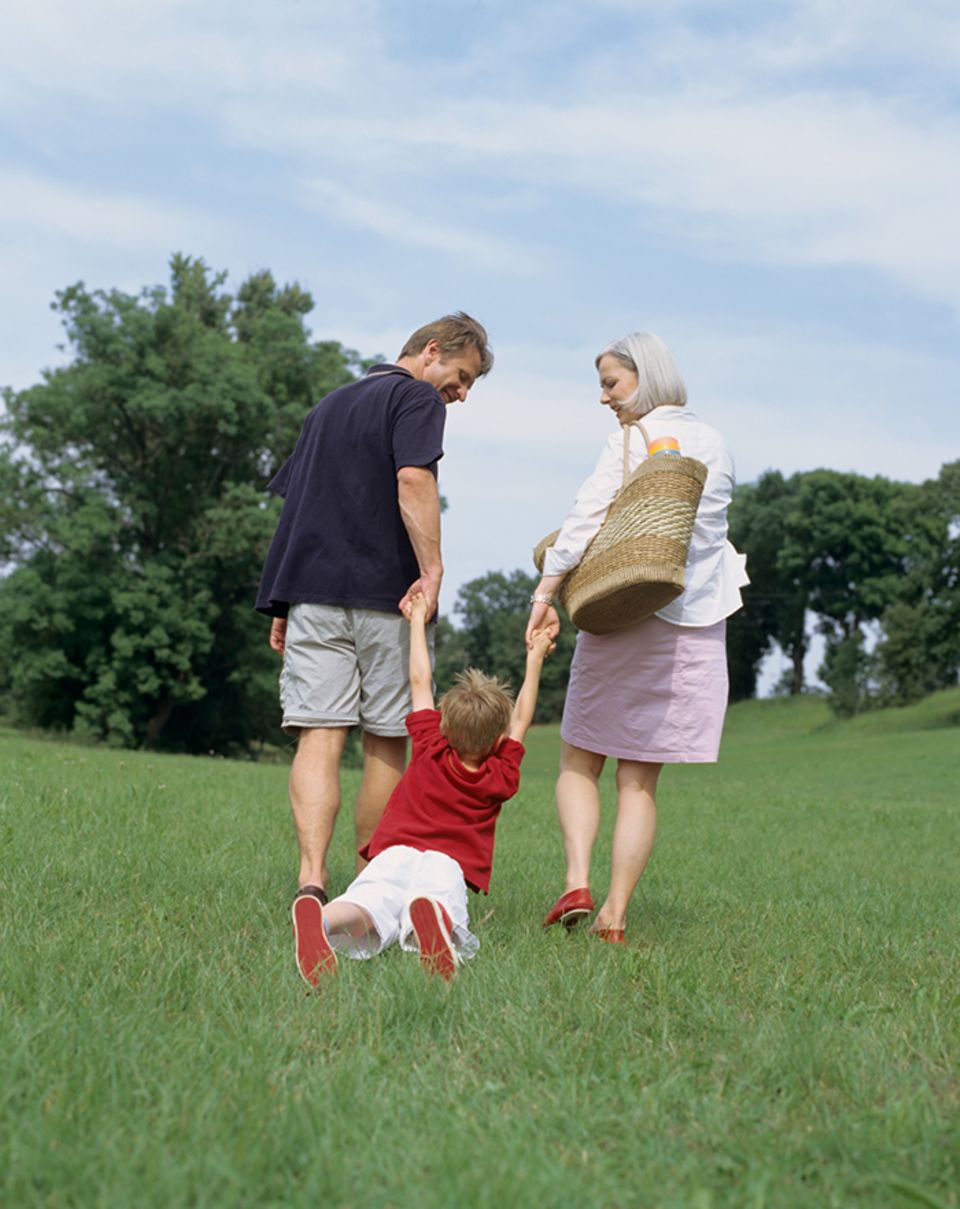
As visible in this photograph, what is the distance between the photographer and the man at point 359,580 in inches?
202

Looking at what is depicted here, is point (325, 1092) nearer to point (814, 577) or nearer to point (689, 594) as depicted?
point (689, 594)

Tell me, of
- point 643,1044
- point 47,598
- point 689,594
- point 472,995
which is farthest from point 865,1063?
point 47,598

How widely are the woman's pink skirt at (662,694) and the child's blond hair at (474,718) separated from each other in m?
0.61

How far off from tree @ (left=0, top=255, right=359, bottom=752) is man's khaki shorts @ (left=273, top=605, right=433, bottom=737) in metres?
27.7

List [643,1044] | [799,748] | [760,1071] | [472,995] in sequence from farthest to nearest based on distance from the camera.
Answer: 1. [799,748]
2. [472,995]
3. [643,1044]
4. [760,1071]

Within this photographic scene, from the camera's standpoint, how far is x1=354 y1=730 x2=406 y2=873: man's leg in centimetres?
531

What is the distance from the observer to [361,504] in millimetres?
5254

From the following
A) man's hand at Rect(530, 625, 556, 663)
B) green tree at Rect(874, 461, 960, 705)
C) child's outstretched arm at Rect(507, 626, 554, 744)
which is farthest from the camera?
green tree at Rect(874, 461, 960, 705)

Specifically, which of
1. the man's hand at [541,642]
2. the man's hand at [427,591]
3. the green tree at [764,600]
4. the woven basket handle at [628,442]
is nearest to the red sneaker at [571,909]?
the man's hand at [541,642]

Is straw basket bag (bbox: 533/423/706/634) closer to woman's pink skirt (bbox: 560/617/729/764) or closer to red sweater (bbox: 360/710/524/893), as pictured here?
woman's pink skirt (bbox: 560/617/729/764)

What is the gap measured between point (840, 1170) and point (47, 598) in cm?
3153

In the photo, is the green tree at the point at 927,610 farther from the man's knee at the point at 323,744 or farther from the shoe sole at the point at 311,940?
the shoe sole at the point at 311,940

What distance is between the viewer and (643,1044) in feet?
10.7

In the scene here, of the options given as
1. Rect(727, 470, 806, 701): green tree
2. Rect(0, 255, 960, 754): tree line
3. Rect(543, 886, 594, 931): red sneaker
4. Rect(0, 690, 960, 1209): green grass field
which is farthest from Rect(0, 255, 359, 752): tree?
Rect(727, 470, 806, 701): green tree
